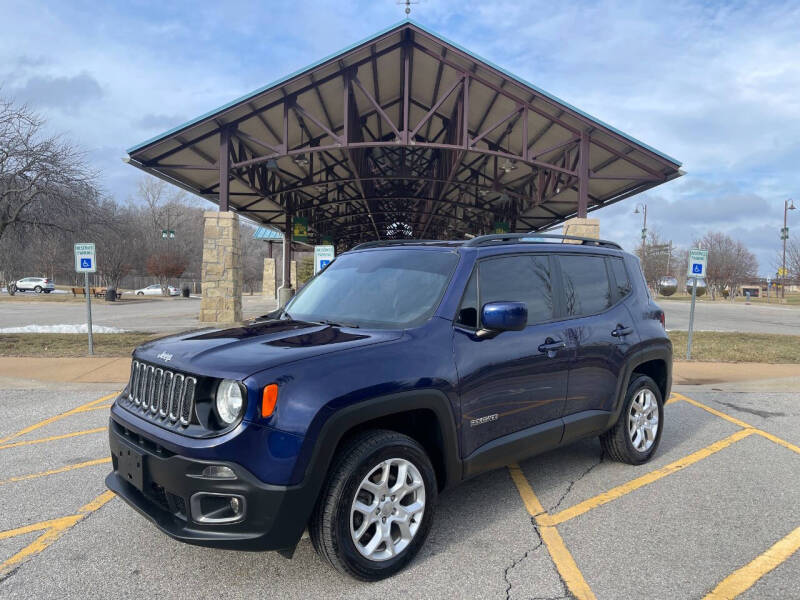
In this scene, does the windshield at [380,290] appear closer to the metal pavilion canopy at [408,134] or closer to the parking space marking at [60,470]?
the parking space marking at [60,470]

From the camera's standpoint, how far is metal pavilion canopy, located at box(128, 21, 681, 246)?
14.2m

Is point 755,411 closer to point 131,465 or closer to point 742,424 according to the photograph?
point 742,424

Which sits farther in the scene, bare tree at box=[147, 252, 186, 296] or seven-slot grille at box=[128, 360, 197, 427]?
bare tree at box=[147, 252, 186, 296]

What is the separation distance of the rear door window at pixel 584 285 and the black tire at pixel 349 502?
1.85 meters

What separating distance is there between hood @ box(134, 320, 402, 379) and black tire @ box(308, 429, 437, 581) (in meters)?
0.51

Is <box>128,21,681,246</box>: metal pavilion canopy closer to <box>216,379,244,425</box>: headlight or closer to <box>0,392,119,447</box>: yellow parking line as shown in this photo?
<box>0,392,119,447</box>: yellow parking line

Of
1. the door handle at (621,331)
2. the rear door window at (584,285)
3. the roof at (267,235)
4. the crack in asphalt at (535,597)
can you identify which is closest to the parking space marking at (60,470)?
the crack in asphalt at (535,597)

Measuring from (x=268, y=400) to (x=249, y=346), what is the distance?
Answer: 0.48 metres

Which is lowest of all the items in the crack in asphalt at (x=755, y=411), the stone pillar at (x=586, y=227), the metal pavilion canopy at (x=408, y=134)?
the crack in asphalt at (x=755, y=411)

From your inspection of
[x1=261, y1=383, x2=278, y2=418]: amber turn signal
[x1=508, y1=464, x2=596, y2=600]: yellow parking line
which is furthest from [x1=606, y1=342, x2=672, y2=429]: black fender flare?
[x1=261, y1=383, x2=278, y2=418]: amber turn signal

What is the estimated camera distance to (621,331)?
4281 mm

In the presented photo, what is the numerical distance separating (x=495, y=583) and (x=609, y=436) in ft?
6.94

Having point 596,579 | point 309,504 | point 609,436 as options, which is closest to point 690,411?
point 609,436

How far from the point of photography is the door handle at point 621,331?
4.21m
